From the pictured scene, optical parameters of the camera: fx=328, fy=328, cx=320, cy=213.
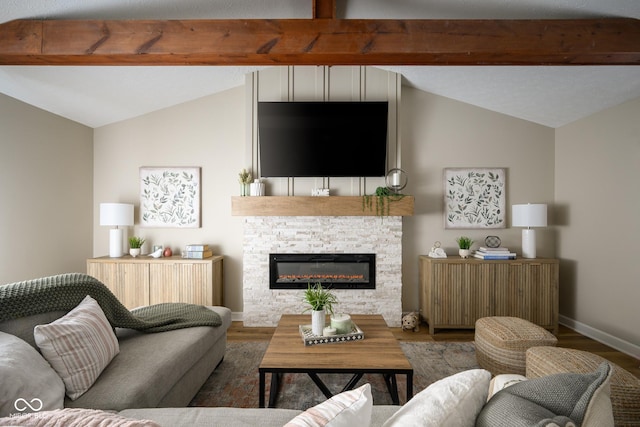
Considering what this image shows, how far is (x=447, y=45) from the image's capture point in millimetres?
2400

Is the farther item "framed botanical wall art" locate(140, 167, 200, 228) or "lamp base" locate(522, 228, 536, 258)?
"framed botanical wall art" locate(140, 167, 200, 228)

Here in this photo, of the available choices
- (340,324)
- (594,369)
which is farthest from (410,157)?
(594,369)

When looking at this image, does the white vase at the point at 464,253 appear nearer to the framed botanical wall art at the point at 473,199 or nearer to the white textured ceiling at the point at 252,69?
the framed botanical wall art at the point at 473,199

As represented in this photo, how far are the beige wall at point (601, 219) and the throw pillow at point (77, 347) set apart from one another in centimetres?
422

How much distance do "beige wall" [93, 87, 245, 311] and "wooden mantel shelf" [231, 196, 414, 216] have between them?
1.77 ft

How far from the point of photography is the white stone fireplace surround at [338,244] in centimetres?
372

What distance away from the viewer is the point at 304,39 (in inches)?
93.5

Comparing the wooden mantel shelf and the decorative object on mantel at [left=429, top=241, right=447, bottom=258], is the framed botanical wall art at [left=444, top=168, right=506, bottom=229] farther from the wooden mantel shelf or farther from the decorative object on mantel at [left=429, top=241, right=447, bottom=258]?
the wooden mantel shelf

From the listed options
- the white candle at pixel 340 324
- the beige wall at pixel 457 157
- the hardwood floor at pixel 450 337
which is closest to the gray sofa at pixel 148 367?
the white candle at pixel 340 324

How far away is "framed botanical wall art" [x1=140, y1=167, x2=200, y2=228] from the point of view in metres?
4.06

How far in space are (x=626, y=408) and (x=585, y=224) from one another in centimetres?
254

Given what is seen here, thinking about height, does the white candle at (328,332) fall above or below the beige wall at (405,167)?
below

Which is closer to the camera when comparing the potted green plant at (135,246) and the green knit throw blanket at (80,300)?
the green knit throw blanket at (80,300)

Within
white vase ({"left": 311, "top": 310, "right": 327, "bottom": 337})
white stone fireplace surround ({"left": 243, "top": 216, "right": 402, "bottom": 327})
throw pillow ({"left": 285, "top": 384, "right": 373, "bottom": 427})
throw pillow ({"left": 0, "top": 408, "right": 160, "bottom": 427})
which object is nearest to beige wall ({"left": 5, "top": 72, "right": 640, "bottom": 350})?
white stone fireplace surround ({"left": 243, "top": 216, "right": 402, "bottom": 327})
